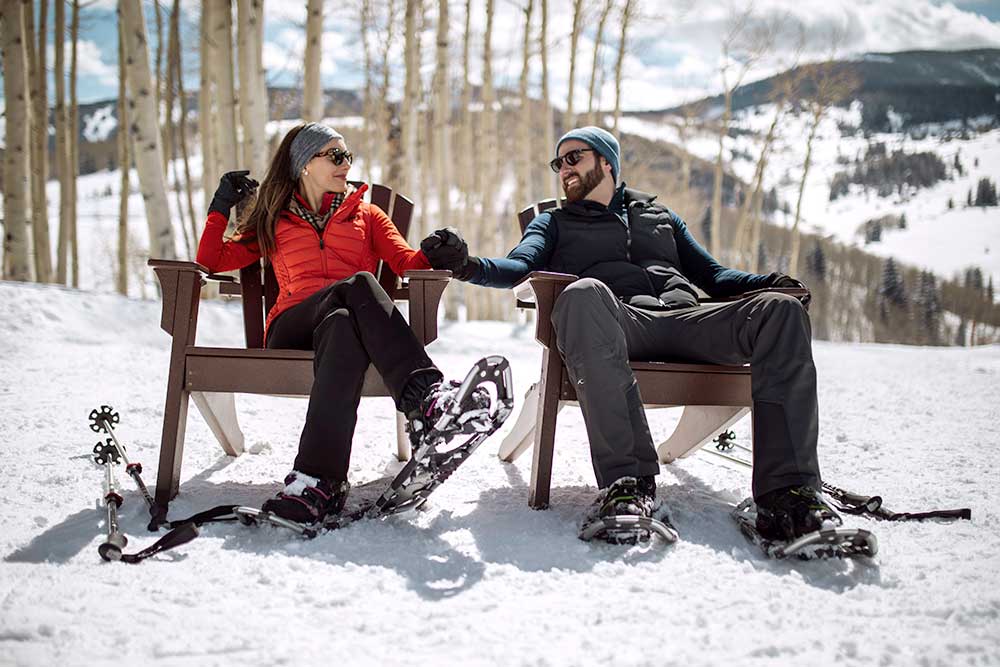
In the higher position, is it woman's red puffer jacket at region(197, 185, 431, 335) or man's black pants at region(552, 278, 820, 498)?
woman's red puffer jacket at region(197, 185, 431, 335)

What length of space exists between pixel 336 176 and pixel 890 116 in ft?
108

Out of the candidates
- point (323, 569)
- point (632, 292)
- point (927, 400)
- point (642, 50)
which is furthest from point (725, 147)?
point (323, 569)

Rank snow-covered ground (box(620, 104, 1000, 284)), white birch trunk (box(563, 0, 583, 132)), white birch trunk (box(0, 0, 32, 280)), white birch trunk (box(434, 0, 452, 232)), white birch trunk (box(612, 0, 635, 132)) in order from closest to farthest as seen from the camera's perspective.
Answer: white birch trunk (box(0, 0, 32, 280)), white birch trunk (box(434, 0, 452, 232)), white birch trunk (box(563, 0, 583, 132)), white birch trunk (box(612, 0, 635, 132)), snow-covered ground (box(620, 104, 1000, 284))

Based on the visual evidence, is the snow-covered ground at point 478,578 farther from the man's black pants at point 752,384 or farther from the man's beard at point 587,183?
the man's beard at point 587,183

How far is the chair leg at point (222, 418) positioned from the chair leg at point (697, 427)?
166 cm

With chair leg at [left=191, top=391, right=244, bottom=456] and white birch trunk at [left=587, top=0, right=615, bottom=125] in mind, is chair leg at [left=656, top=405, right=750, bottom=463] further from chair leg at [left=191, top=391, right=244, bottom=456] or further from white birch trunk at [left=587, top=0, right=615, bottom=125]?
white birch trunk at [left=587, top=0, right=615, bottom=125]

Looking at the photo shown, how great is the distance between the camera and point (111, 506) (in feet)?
6.63

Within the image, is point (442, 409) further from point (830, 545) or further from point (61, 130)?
point (61, 130)

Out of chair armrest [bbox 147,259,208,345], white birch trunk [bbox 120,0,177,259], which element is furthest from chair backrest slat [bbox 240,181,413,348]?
white birch trunk [bbox 120,0,177,259]

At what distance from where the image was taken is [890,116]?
2988cm

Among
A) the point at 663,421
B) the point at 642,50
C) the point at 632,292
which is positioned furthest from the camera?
the point at 642,50

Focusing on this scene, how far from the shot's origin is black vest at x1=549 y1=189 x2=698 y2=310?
2726 millimetres

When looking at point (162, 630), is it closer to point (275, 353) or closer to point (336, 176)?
point (275, 353)

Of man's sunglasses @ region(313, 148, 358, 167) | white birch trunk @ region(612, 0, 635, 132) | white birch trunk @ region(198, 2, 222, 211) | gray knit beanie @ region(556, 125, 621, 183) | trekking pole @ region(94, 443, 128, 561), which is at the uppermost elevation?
white birch trunk @ region(612, 0, 635, 132)
